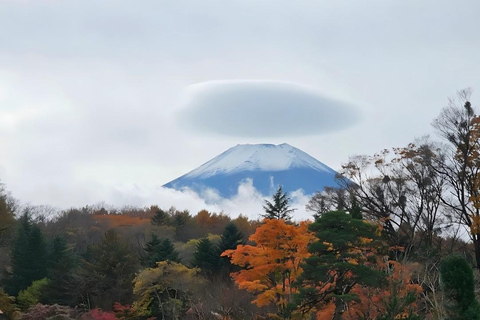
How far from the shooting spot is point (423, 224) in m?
Result: 25.7

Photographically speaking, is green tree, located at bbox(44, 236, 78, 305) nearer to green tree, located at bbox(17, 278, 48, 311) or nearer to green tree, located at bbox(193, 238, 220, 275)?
green tree, located at bbox(17, 278, 48, 311)

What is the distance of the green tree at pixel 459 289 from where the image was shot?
11.8 metres

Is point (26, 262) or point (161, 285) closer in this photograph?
point (161, 285)

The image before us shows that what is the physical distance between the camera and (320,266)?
15562 millimetres

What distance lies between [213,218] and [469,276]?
2067 inches

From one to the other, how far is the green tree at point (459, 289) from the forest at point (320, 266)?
0.02 m

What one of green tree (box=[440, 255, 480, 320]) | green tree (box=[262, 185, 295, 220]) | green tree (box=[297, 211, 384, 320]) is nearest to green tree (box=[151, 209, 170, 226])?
green tree (box=[262, 185, 295, 220])

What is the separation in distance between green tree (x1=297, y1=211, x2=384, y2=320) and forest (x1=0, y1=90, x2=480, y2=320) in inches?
1.4

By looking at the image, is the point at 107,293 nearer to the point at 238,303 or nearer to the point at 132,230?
the point at 238,303

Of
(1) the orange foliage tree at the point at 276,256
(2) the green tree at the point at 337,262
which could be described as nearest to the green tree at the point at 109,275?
(1) the orange foliage tree at the point at 276,256

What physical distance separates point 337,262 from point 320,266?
0.57m

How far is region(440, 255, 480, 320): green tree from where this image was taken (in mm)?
11784

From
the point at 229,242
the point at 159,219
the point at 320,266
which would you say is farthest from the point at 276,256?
the point at 159,219

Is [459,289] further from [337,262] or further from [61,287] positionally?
[61,287]
